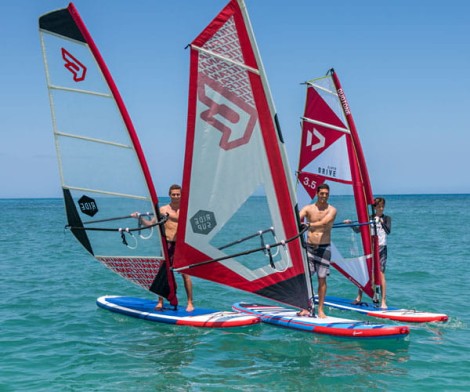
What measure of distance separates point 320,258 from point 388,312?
7.04ft

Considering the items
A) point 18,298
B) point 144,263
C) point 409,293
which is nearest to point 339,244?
point 409,293

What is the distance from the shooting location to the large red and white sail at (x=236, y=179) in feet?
25.1

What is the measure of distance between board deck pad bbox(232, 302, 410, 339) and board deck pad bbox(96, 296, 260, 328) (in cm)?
42

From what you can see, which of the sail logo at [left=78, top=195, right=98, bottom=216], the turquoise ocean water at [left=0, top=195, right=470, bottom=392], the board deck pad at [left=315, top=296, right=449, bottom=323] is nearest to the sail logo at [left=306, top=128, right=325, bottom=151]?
the turquoise ocean water at [left=0, top=195, right=470, bottom=392]

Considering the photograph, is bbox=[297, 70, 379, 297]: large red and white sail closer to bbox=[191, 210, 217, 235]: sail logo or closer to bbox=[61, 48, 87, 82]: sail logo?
bbox=[191, 210, 217, 235]: sail logo

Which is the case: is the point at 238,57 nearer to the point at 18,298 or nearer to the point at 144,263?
the point at 144,263

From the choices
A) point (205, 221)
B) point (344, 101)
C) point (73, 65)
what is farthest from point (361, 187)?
point (73, 65)

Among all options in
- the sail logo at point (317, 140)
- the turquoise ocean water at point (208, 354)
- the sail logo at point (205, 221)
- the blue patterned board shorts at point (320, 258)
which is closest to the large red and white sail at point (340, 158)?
the sail logo at point (317, 140)

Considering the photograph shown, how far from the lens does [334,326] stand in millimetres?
8352

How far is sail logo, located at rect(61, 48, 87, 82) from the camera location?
8.52m

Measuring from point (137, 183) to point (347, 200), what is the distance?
402cm

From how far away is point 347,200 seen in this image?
421 inches

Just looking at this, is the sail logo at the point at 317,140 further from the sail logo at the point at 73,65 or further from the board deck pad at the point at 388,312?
the sail logo at the point at 73,65

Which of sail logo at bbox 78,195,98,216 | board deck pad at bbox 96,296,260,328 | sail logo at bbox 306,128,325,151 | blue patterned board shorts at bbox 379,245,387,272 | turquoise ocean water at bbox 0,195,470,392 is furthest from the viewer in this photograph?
sail logo at bbox 306,128,325,151
